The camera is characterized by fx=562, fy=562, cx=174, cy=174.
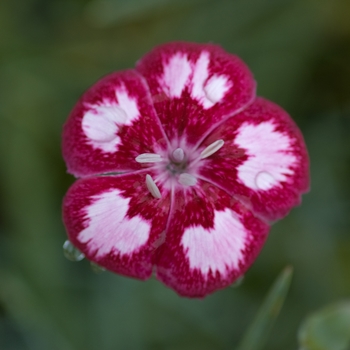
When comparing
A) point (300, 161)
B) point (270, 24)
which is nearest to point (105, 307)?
point (300, 161)

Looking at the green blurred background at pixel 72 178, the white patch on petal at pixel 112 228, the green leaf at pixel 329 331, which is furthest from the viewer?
the green blurred background at pixel 72 178

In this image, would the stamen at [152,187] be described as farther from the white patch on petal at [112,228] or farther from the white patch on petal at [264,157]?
the white patch on petal at [264,157]

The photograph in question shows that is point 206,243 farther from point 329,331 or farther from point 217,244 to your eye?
point 329,331

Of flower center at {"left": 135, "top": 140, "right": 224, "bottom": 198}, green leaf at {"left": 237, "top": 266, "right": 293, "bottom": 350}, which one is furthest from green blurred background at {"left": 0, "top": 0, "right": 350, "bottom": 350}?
flower center at {"left": 135, "top": 140, "right": 224, "bottom": 198}

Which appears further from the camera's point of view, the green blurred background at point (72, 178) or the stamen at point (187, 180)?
the green blurred background at point (72, 178)

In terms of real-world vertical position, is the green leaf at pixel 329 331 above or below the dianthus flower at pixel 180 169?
below

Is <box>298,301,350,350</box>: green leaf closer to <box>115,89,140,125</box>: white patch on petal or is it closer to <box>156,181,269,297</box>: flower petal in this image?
<box>156,181,269,297</box>: flower petal

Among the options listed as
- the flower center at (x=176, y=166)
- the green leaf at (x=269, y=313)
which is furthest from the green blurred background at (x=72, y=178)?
the flower center at (x=176, y=166)
